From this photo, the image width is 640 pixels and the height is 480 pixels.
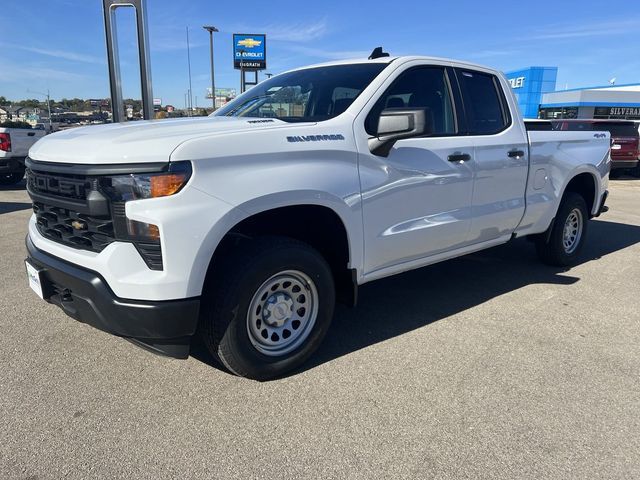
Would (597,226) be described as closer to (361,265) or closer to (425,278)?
(425,278)

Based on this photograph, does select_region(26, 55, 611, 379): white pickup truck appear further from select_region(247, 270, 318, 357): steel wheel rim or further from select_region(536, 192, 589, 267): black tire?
select_region(536, 192, 589, 267): black tire

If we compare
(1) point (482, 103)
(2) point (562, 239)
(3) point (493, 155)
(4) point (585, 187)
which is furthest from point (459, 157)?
(4) point (585, 187)

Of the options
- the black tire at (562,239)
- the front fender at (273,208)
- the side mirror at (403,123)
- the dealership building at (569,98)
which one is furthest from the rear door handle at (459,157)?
the dealership building at (569,98)

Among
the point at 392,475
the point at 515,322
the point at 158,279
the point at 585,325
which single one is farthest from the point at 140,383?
the point at 585,325

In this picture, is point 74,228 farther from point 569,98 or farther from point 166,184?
point 569,98

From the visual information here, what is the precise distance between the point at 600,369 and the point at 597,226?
19.1 feet

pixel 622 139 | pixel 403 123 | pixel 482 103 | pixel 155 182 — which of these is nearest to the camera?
pixel 155 182

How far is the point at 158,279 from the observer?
A: 258 cm

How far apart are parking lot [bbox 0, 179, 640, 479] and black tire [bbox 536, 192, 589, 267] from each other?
1.15 metres

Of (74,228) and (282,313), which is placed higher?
(74,228)

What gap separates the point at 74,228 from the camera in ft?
9.43

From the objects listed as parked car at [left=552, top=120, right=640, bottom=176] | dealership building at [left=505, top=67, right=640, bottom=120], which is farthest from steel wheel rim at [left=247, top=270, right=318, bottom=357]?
dealership building at [left=505, top=67, right=640, bottom=120]

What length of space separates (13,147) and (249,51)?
90.5 feet

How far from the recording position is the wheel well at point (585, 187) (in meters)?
5.86
